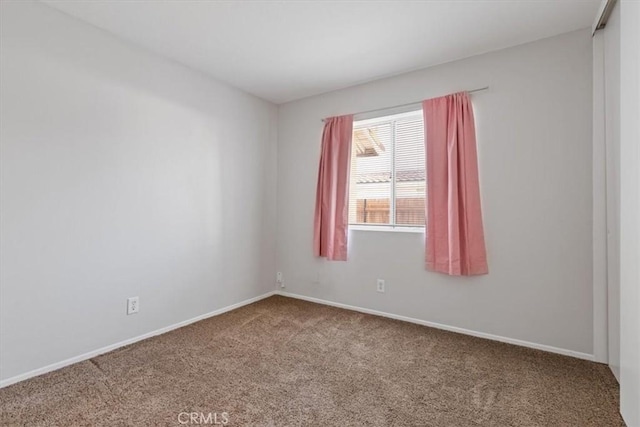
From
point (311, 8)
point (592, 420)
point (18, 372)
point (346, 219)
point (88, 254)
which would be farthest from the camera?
point (346, 219)

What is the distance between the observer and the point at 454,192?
2635 mm

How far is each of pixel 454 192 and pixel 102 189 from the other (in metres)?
2.80

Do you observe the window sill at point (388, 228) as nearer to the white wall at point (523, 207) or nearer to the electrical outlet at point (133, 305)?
the white wall at point (523, 207)

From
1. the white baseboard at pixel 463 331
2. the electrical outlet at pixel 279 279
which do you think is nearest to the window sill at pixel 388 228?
the white baseboard at pixel 463 331

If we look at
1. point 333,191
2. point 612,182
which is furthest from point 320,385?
point 612,182

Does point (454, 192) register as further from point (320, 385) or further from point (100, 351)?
point (100, 351)

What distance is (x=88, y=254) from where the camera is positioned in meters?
2.19

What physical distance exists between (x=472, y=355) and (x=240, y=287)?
2.34m

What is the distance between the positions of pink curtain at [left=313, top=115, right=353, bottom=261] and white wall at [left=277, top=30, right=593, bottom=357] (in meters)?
0.38

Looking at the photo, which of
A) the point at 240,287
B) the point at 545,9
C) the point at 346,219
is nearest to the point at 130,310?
the point at 240,287

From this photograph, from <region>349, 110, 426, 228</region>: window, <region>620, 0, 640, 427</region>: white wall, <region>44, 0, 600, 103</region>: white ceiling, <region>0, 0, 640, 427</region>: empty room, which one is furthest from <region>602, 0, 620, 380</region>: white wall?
<region>349, 110, 426, 228</region>: window

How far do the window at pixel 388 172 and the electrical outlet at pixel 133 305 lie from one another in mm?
2138

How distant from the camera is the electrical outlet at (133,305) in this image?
243 centimetres

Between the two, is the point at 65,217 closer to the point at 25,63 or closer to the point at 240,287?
the point at 25,63
